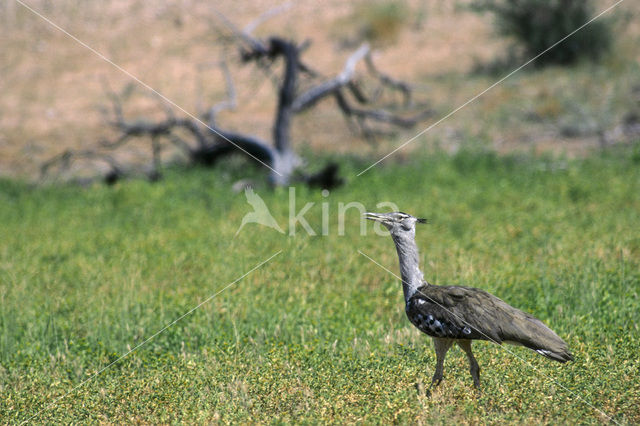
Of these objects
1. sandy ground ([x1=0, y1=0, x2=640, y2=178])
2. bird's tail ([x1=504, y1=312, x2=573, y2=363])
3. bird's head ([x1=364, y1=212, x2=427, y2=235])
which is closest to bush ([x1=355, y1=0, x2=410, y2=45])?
sandy ground ([x1=0, y1=0, x2=640, y2=178])

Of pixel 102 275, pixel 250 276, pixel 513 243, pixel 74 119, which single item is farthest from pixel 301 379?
pixel 74 119

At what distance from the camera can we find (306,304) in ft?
22.6

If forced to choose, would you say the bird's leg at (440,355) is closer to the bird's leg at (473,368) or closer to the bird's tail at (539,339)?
the bird's leg at (473,368)

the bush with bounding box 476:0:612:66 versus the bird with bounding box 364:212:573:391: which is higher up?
the bush with bounding box 476:0:612:66

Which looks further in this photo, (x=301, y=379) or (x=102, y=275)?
(x=102, y=275)

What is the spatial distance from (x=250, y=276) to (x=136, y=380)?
2.64 meters

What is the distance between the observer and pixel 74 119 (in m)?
19.3

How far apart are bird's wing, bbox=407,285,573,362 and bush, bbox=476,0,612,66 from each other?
1500 cm

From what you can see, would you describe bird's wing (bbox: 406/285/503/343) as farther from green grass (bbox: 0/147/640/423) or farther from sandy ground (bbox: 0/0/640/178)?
sandy ground (bbox: 0/0/640/178)

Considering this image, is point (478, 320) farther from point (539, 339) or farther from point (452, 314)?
point (539, 339)

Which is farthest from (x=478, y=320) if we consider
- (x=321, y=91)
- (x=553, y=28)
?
(x=553, y=28)

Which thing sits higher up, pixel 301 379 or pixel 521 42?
pixel 521 42

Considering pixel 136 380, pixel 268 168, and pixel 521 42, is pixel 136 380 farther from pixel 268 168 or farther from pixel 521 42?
pixel 521 42

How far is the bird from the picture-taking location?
4.64 m
